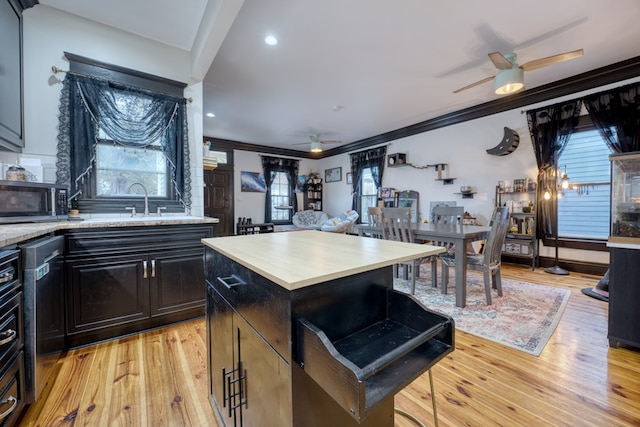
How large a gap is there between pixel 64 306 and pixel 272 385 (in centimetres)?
202

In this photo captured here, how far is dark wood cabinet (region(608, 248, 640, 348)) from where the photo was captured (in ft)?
5.89

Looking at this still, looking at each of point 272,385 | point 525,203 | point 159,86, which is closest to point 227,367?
point 272,385

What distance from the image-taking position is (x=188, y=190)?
2.87 meters

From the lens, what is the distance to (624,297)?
1.83 m

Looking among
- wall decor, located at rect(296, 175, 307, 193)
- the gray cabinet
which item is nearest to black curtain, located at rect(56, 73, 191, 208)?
the gray cabinet

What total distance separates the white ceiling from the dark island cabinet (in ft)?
5.97

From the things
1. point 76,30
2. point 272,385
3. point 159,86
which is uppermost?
point 76,30

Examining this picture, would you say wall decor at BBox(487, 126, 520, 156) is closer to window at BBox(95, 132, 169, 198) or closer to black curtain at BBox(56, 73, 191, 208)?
black curtain at BBox(56, 73, 191, 208)

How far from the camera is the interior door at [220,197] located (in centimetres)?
662

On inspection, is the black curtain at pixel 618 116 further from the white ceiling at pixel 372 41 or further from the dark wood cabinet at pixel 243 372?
the dark wood cabinet at pixel 243 372

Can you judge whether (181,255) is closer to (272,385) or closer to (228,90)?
(272,385)

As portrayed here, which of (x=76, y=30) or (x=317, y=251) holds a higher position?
(x=76, y=30)

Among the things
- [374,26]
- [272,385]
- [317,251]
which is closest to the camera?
[272,385]

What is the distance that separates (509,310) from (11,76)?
4.70 meters
